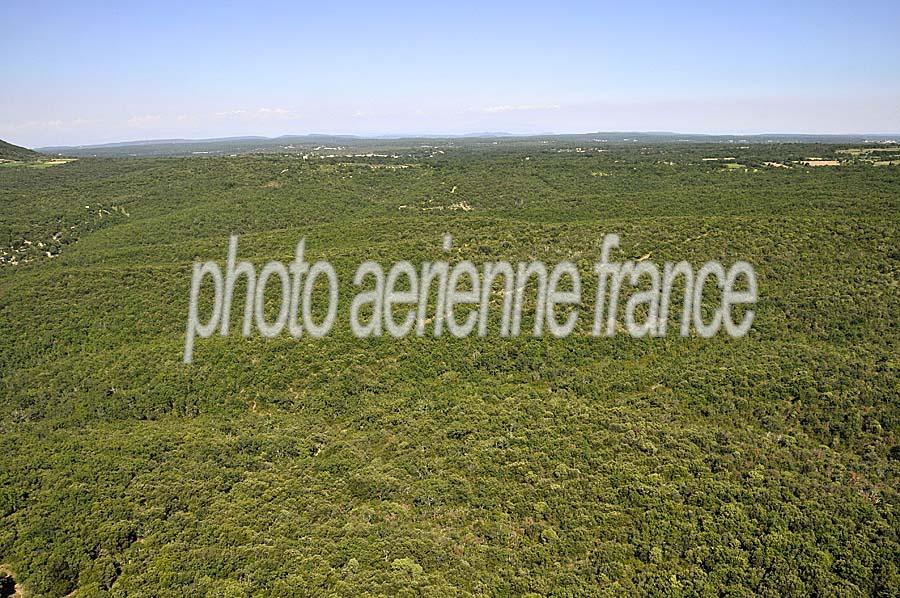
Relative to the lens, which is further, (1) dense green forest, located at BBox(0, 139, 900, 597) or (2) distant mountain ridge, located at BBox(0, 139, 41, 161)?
(2) distant mountain ridge, located at BBox(0, 139, 41, 161)

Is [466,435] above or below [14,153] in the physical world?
below

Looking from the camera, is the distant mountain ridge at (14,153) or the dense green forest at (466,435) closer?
the dense green forest at (466,435)

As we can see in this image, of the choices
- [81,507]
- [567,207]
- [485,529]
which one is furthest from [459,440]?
[567,207]

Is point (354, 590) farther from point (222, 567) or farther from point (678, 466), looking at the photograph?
point (678, 466)

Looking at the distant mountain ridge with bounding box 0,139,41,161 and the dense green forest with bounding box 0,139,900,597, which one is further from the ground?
the distant mountain ridge with bounding box 0,139,41,161

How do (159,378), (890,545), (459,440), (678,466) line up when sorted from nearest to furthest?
(890,545) < (678,466) < (459,440) < (159,378)
